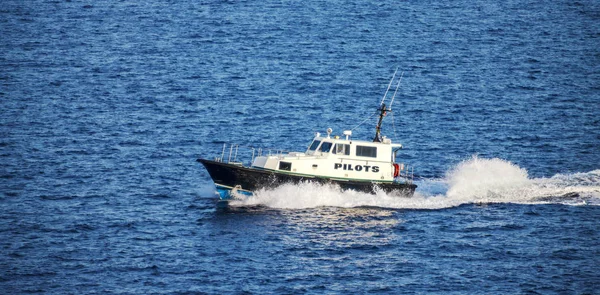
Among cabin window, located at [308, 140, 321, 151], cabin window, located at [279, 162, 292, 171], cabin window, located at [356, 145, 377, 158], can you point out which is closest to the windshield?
cabin window, located at [308, 140, 321, 151]

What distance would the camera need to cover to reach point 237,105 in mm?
88312

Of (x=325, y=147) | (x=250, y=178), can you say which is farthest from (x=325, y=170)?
(x=250, y=178)

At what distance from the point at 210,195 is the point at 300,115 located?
22.2 m

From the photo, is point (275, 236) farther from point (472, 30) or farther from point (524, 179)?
point (472, 30)

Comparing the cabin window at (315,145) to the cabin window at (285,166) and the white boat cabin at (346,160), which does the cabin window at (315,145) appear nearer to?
the white boat cabin at (346,160)

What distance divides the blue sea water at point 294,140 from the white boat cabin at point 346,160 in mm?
1354

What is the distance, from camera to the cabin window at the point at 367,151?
6091 cm

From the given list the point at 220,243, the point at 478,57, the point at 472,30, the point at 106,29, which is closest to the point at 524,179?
the point at 220,243

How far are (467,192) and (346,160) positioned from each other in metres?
8.76

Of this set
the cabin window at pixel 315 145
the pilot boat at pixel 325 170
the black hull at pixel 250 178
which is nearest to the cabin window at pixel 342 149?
the pilot boat at pixel 325 170

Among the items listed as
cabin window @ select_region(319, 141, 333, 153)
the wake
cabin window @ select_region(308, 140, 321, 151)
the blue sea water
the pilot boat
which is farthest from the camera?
cabin window @ select_region(308, 140, 321, 151)

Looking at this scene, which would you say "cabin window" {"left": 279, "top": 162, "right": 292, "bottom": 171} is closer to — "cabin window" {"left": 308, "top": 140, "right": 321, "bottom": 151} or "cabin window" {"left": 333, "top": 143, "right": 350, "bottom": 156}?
"cabin window" {"left": 308, "top": 140, "right": 321, "bottom": 151}

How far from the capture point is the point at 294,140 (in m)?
75.9

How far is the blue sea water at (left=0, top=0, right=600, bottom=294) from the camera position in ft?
168
